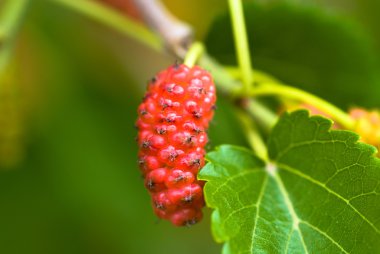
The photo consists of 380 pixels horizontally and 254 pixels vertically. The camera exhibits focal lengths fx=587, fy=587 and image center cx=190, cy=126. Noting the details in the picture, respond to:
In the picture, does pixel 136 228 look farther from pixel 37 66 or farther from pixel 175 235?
pixel 37 66

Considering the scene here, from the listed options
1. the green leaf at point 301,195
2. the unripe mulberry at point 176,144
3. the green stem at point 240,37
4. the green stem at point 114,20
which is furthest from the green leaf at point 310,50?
the unripe mulberry at point 176,144

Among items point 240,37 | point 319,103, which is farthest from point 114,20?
point 319,103

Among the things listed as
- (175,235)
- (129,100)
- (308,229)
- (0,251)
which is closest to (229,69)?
(308,229)

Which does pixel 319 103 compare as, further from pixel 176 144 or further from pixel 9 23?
pixel 9 23

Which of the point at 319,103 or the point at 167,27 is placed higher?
the point at 167,27

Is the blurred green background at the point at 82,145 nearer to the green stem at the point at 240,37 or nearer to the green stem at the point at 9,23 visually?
the green stem at the point at 9,23

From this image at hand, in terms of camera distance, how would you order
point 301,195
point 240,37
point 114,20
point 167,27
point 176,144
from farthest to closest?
point 114,20 < point 167,27 < point 240,37 < point 301,195 < point 176,144

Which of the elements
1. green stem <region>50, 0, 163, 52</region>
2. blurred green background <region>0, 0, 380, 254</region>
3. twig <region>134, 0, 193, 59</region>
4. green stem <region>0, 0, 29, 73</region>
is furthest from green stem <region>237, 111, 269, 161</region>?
blurred green background <region>0, 0, 380, 254</region>

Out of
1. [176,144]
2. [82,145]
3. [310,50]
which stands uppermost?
[310,50]
